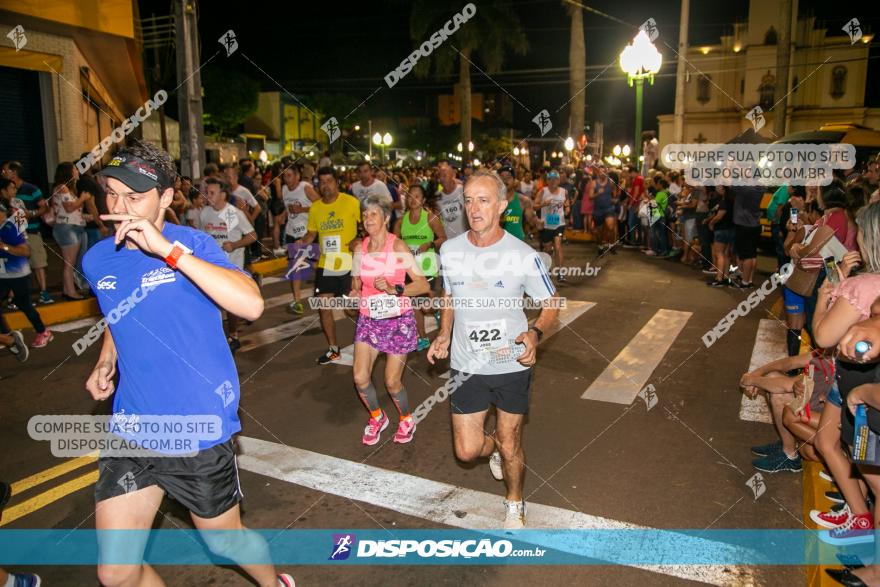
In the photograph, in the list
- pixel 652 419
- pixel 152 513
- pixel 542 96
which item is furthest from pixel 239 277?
pixel 542 96

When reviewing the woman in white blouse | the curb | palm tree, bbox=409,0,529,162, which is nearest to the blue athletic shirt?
the curb

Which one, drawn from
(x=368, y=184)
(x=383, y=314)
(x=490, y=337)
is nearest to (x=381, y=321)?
(x=383, y=314)

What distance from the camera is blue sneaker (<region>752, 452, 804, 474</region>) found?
4.86 metres

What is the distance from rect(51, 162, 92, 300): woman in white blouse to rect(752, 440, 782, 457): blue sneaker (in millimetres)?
9892

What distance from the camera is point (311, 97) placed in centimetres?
5900

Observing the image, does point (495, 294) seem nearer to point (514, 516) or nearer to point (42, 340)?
point (514, 516)

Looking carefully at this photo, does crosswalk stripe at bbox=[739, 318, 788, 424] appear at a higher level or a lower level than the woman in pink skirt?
lower

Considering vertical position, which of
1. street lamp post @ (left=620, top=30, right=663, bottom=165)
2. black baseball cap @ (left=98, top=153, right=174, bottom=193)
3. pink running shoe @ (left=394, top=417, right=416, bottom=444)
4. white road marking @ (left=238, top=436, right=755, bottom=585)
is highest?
street lamp post @ (left=620, top=30, right=663, bottom=165)

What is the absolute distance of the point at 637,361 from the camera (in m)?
7.78

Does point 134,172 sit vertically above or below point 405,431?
above

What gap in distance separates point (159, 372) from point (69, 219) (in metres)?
8.81

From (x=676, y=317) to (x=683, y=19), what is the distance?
1872 centimetres

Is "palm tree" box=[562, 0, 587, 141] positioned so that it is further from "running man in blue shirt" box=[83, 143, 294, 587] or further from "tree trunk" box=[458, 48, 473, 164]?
"running man in blue shirt" box=[83, 143, 294, 587]

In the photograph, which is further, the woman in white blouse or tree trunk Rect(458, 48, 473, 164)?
tree trunk Rect(458, 48, 473, 164)
